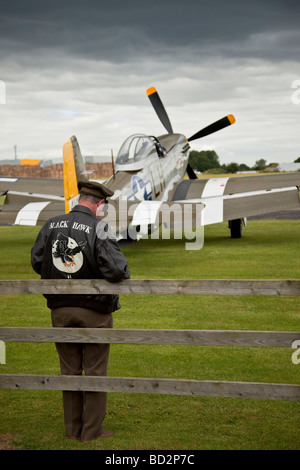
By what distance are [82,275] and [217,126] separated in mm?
18237

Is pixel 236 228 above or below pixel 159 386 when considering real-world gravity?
above

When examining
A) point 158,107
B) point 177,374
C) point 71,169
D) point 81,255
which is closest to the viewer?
point 81,255

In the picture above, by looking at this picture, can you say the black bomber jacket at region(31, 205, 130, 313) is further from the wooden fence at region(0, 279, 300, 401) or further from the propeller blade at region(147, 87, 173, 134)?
the propeller blade at region(147, 87, 173, 134)

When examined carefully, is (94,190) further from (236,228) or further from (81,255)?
(236,228)

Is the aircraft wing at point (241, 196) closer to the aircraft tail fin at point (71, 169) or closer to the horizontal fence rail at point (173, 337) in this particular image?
the aircraft tail fin at point (71, 169)

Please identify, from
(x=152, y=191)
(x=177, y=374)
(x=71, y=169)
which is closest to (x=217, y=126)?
(x=152, y=191)

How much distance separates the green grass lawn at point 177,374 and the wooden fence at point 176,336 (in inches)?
17.1

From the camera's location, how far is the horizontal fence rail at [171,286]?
4273 mm

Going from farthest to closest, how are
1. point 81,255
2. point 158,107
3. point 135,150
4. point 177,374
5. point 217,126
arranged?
point 158,107, point 217,126, point 135,150, point 177,374, point 81,255

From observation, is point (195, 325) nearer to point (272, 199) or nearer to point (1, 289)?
point (1, 289)

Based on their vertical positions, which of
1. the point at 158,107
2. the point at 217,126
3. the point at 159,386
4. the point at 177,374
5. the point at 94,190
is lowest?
the point at 177,374

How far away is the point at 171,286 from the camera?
173 inches

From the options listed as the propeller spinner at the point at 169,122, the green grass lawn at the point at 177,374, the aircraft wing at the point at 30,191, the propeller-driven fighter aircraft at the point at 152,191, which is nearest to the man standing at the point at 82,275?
the green grass lawn at the point at 177,374

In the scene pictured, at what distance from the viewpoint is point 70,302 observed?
15.1 feet
